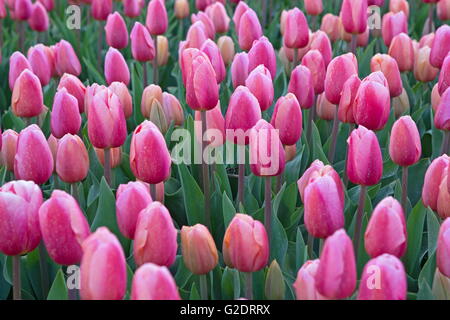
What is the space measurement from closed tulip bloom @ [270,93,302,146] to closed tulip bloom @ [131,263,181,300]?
35.2 inches

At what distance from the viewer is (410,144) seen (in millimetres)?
1919

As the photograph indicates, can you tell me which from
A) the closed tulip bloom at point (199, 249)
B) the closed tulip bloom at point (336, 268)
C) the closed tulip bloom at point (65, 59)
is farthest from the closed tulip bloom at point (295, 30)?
the closed tulip bloom at point (336, 268)

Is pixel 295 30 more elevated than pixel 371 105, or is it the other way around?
pixel 295 30

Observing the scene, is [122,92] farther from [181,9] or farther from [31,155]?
[181,9]

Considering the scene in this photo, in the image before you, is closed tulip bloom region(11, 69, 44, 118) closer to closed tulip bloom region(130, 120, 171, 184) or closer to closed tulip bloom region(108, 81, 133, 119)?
closed tulip bloom region(108, 81, 133, 119)

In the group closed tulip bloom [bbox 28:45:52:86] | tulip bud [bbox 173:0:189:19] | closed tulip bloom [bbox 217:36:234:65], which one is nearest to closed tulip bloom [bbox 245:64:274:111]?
closed tulip bloom [bbox 28:45:52:86]

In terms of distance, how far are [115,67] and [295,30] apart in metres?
0.66

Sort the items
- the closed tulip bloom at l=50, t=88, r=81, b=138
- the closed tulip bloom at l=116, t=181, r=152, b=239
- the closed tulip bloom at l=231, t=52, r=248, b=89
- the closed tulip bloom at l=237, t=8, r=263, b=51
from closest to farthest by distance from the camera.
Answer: the closed tulip bloom at l=116, t=181, r=152, b=239 → the closed tulip bloom at l=50, t=88, r=81, b=138 → the closed tulip bloom at l=231, t=52, r=248, b=89 → the closed tulip bloom at l=237, t=8, r=263, b=51

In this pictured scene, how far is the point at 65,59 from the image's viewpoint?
2914 mm

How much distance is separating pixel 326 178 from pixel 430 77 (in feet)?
4.92

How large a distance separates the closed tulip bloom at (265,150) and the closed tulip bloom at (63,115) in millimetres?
600

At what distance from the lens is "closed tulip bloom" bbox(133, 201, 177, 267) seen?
4.75 ft

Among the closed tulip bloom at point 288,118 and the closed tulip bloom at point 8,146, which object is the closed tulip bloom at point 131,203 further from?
the closed tulip bloom at point 8,146

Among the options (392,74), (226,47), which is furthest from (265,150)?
(226,47)
